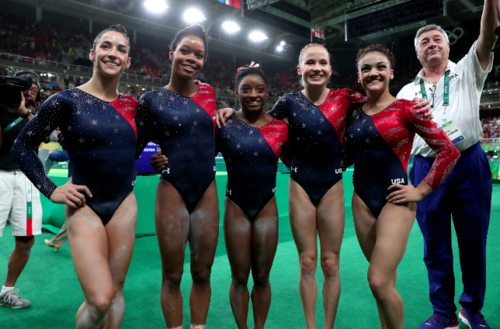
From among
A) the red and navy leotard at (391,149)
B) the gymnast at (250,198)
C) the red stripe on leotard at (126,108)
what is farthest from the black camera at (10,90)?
the red and navy leotard at (391,149)

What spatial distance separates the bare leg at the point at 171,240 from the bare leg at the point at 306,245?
0.83m

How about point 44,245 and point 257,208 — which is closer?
point 257,208

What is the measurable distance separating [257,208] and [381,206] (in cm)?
89

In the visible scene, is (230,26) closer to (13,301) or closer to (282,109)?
(282,109)

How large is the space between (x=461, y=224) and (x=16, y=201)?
429cm

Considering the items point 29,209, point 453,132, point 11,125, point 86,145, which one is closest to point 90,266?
point 86,145

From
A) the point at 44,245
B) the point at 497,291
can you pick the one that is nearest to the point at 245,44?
the point at 44,245

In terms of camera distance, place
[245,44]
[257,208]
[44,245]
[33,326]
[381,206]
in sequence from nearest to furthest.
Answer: [381,206] < [257,208] < [33,326] < [44,245] < [245,44]

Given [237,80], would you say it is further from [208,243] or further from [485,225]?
[485,225]

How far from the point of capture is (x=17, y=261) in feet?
11.5

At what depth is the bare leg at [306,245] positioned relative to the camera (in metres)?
2.58

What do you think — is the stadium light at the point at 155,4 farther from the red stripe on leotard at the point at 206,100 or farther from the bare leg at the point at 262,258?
the bare leg at the point at 262,258

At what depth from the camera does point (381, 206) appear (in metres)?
2.44

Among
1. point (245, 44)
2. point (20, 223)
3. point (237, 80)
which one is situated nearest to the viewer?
point (237, 80)
